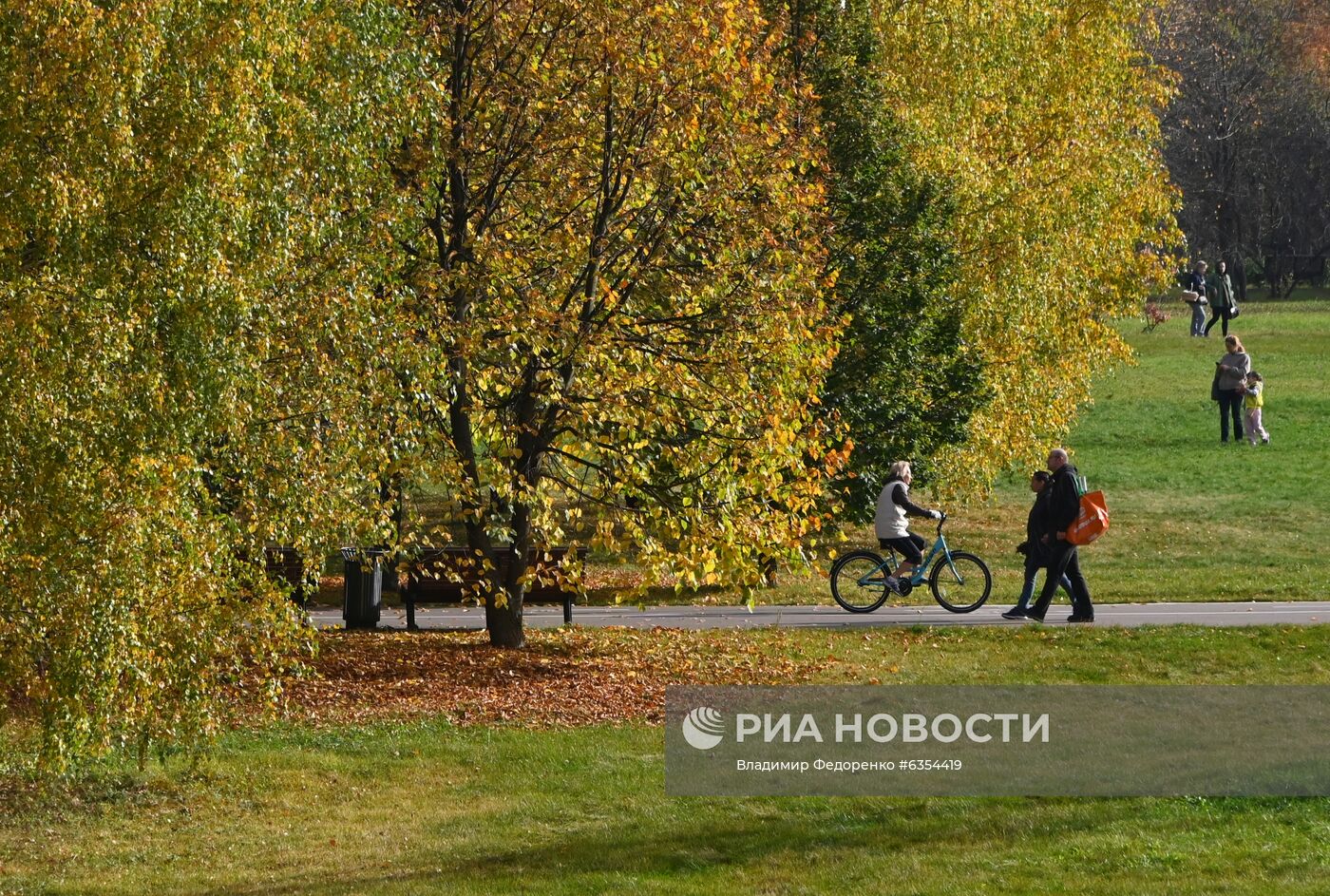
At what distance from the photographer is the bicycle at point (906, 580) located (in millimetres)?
18656

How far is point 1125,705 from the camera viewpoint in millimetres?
13172

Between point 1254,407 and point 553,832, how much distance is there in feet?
Result: 86.5

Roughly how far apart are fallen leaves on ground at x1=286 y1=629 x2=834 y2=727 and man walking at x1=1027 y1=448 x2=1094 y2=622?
285 cm

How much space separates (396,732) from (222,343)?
4361 mm

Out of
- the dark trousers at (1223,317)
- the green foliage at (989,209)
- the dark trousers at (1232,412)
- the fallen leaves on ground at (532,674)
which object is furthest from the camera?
the dark trousers at (1223,317)

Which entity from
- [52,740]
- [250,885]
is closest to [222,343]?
[52,740]

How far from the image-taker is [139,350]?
8.86m

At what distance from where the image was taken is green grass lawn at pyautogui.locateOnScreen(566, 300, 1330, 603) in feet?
68.0

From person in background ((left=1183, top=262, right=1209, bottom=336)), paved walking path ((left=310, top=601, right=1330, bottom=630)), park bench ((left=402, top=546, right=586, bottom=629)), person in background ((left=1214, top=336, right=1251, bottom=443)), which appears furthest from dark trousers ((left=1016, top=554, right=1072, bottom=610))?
person in background ((left=1183, top=262, right=1209, bottom=336))

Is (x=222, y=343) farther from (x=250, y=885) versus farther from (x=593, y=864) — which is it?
(x=593, y=864)

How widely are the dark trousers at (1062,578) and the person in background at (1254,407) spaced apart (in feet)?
56.9

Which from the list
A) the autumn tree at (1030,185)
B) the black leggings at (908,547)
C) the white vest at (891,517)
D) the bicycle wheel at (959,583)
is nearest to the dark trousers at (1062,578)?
the bicycle wheel at (959,583)

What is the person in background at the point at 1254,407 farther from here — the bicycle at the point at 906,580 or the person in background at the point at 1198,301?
the bicycle at the point at 906,580

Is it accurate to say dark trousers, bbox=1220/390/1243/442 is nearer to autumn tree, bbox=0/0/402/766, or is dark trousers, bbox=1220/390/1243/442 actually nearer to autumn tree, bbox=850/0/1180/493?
autumn tree, bbox=850/0/1180/493
